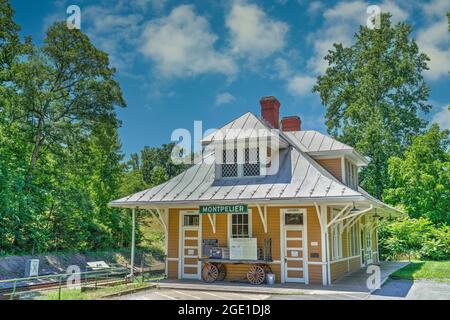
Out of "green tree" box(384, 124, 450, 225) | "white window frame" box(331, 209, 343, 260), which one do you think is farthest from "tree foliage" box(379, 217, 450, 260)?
"white window frame" box(331, 209, 343, 260)

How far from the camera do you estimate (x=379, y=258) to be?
27.5 metres

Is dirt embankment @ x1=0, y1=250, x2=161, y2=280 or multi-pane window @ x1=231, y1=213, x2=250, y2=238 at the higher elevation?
multi-pane window @ x1=231, y1=213, x2=250, y2=238

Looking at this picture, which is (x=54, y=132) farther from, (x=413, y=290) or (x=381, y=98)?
(x=381, y=98)

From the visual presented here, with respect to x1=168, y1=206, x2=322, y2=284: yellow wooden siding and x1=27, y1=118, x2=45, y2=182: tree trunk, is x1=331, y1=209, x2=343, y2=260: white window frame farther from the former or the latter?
x1=27, y1=118, x2=45, y2=182: tree trunk

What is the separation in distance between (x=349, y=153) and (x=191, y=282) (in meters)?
8.23

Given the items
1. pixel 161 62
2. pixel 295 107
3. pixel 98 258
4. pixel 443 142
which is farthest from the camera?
pixel 443 142

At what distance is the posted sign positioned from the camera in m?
13.8

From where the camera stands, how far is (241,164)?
16094 mm

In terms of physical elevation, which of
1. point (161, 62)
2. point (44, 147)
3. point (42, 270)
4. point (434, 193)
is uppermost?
point (161, 62)

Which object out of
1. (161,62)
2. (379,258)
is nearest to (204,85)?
(161,62)

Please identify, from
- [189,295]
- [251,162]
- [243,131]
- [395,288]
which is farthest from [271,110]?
[189,295]

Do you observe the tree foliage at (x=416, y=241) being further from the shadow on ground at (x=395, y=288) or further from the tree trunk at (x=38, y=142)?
the tree trunk at (x=38, y=142)

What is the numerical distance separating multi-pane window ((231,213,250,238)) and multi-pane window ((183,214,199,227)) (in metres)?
1.50
